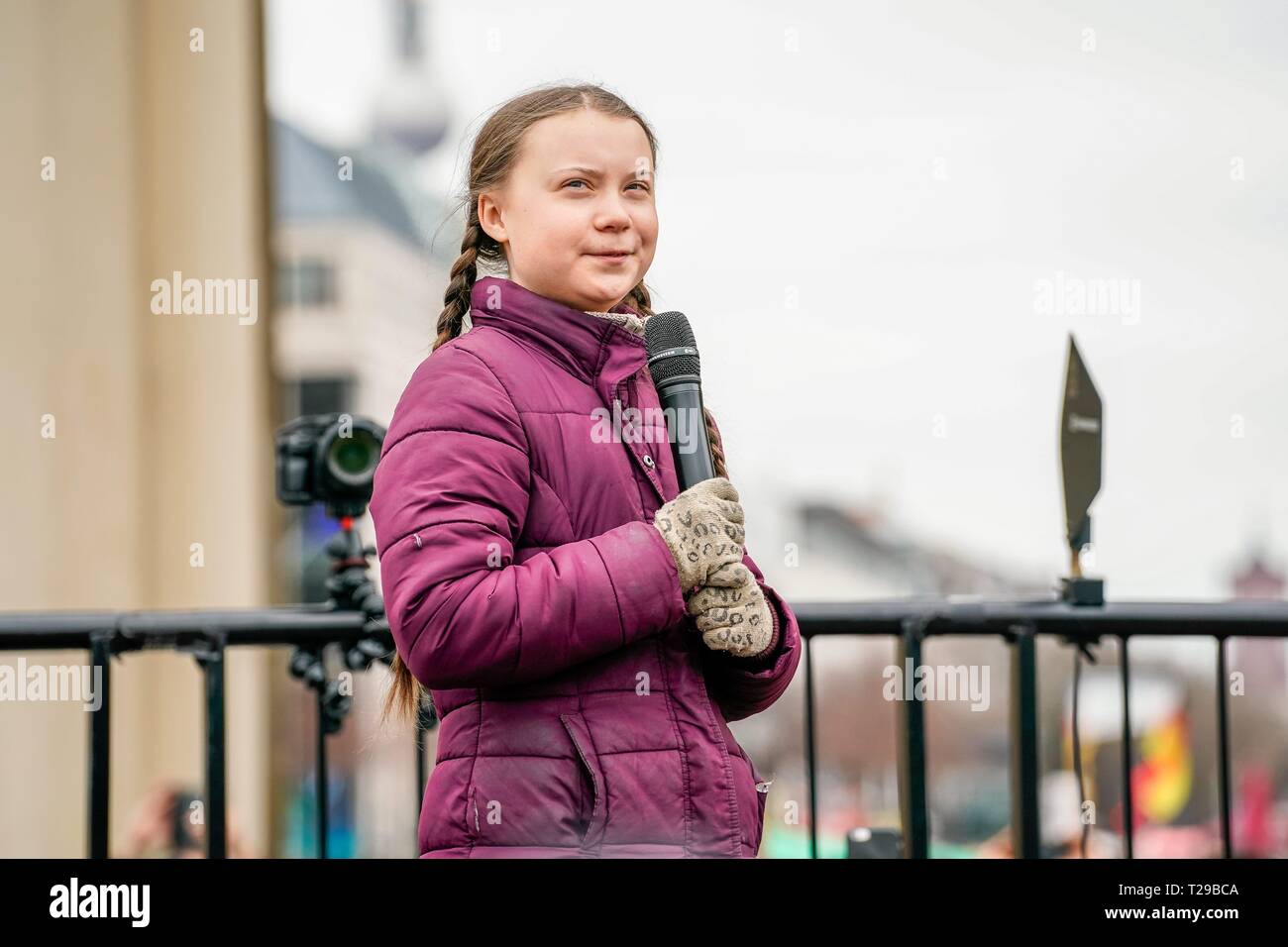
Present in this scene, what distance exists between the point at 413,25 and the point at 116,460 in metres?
2.93

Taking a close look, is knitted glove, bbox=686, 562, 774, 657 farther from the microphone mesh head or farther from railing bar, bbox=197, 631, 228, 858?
railing bar, bbox=197, 631, 228, 858

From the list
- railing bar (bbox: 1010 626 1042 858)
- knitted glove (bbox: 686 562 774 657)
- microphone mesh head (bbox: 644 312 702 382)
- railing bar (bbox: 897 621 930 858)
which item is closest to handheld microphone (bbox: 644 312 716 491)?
microphone mesh head (bbox: 644 312 702 382)

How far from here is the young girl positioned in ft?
5.28

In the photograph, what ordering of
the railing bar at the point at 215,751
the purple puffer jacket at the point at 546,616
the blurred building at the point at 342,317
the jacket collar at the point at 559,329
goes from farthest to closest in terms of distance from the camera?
the blurred building at the point at 342,317 < the railing bar at the point at 215,751 < the jacket collar at the point at 559,329 < the purple puffer jacket at the point at 546,616

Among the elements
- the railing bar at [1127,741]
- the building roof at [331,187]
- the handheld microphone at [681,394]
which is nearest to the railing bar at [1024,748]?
the railing bar at [1127,741]

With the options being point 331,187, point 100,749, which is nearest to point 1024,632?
point 100,749

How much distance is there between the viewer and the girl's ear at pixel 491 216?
1.85 meters

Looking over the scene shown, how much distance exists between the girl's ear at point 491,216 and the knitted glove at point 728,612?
0.53 meters

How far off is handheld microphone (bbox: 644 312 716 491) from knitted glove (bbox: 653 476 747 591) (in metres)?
0.07

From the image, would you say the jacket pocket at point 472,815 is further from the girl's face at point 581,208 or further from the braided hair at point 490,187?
the girl's face at point 581,208

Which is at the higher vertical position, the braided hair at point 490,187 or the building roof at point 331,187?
the building roof at point 331,187
